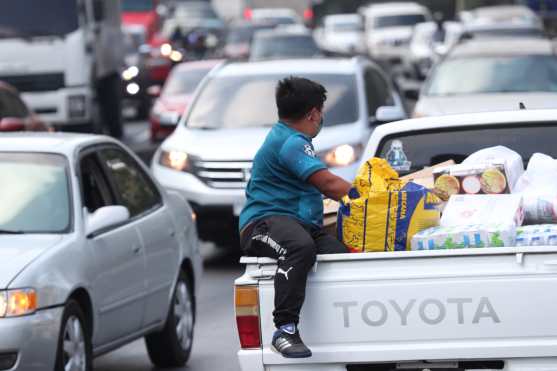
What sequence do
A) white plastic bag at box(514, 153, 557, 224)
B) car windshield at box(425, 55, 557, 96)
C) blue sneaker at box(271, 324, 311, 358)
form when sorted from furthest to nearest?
car windshield at box(425, 55, 557, 96) < white plastic bag at box(514, 153, 557, 224) < blue sneaker at box(271, 324, 311, 358)

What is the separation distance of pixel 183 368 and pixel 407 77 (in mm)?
36180

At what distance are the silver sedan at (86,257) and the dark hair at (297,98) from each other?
1675 mm

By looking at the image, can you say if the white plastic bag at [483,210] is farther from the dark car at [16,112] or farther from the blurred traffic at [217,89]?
the dark car at [16,112]

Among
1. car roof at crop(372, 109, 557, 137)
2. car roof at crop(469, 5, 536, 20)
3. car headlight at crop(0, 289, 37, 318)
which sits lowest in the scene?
car roof at crop(469, 5, 536, 20)

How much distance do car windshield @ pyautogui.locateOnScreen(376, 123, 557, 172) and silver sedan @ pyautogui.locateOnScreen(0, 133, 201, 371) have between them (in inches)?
66.2

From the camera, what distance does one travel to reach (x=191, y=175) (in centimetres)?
1449

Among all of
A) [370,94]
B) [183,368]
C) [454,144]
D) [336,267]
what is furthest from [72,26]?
[336,267]

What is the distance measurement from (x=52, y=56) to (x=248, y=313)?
17.4 m

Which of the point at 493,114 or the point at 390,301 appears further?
the point at 493,114

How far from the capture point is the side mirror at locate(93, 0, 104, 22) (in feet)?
80.7

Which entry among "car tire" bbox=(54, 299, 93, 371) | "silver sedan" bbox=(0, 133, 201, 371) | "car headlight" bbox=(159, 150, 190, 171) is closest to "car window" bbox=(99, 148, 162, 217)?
"silver sedan" bbox=(0, 133, 201, 371)

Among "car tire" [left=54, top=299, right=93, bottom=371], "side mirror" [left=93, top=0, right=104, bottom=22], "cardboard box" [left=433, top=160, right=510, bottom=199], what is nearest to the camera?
"cardboard box" [left=433, top=160, right=510, bottom=199]

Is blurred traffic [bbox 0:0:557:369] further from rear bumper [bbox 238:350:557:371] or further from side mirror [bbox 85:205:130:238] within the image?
rear bumper [bbox 238:350:557:371]

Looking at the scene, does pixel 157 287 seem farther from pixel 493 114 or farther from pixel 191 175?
pixel 191 175
